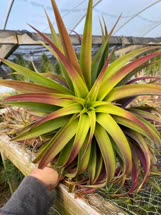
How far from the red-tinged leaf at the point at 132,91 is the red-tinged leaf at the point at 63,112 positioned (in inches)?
3.3

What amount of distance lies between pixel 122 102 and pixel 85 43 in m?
0.19

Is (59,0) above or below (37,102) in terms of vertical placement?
above

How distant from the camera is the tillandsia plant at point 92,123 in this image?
689 millimetres

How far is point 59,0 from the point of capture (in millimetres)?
4992

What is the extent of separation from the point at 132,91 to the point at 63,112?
0.18 m

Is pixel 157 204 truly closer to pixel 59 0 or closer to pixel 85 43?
pixel 85 43

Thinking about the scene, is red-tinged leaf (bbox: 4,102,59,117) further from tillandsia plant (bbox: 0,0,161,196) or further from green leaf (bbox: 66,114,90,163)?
green leaf (bbox: 66,114,90,163)

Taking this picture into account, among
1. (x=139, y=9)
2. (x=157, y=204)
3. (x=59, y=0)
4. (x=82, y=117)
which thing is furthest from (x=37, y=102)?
(x=139, y=9)

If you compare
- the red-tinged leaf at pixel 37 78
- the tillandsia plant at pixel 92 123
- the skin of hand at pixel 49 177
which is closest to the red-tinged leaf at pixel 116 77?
the tillandsia plant at pixel 92 123

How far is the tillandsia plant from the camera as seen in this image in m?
0.69

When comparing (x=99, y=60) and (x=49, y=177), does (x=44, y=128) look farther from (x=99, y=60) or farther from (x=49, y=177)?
(x=99, y=60)

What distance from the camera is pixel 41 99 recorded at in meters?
0.73

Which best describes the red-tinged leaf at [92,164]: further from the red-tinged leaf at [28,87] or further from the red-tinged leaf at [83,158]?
the red-tinged leaf at [28,87]

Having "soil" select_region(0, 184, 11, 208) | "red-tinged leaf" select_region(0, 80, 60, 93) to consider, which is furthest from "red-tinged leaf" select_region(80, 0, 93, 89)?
"soil" select_region(0, 184, 11, 208)
